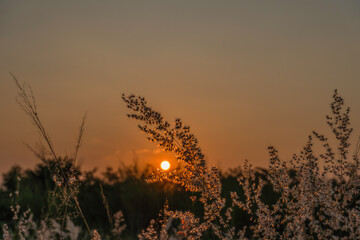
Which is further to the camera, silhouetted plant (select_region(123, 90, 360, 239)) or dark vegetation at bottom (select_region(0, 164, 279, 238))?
dark vegetation at bottom (select_region(0, 164, 279, 238))

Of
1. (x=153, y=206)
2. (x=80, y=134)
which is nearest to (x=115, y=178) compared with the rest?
(x=153, y=206)

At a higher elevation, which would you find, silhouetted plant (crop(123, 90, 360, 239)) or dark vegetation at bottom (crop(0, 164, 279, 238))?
dark vegetation at bottom (crop(0, 164, 279, 238))

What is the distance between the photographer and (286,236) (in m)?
4.51

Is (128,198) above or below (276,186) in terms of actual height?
above

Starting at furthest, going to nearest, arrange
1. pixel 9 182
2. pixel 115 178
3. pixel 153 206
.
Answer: pixel 9 182 < pixel 115 178 < pixel 153 206

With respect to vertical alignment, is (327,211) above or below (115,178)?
below

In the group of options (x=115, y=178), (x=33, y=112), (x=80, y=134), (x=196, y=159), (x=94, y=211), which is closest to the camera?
(x=196, y=159)

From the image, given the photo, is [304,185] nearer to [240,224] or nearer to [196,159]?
[196,159]

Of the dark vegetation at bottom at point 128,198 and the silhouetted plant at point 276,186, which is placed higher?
the dark vegetation at bottom at point 128,198

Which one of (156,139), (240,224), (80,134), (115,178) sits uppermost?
(115,178)

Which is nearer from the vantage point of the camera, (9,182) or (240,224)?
(240,224)

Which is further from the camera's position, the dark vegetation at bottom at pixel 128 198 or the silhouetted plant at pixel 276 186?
the dark vegetation at bottom at pixel 128 198

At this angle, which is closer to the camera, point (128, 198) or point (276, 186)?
point (276, 186)

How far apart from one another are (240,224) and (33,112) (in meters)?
7.27
